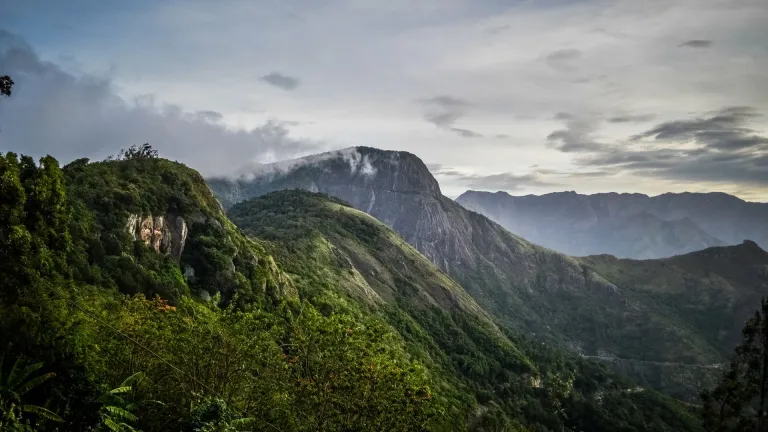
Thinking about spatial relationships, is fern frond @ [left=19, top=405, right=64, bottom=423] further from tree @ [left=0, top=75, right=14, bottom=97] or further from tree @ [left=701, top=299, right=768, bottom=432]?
tree @ [left=701, top=299, right=768, bottom=432]

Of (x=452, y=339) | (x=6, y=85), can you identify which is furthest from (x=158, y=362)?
(x=452, y=339)

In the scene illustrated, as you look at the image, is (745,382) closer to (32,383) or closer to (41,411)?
(41,411)

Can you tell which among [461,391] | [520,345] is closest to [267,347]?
[461,391]

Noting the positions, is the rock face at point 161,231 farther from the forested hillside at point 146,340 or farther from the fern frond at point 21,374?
the fern frond at point 21,374

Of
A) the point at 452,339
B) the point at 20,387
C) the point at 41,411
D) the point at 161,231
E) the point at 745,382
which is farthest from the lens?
the point at 452,339

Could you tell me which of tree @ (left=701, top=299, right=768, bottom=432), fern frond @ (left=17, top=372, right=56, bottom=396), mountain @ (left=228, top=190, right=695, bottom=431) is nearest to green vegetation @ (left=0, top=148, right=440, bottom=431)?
fern frond @ (left=17, top=372, right=56, bottom=396)
